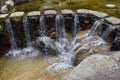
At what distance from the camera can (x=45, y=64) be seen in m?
5.94

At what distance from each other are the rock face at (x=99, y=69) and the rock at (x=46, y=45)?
2.81m

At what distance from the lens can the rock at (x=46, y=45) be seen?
251 inches

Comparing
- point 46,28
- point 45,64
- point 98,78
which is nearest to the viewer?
point 98,78

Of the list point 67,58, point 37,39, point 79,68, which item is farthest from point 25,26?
point 79,68

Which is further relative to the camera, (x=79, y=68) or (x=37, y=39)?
(x=37, y=39)

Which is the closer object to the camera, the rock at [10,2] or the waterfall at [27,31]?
the waterfall at [27,31]

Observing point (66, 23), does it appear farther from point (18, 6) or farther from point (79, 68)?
point (79, 68)

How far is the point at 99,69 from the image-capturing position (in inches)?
133

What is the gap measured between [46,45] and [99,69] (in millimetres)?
3195

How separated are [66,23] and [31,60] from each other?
1656 millimetres

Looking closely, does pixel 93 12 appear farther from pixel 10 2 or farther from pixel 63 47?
pixel 10 2

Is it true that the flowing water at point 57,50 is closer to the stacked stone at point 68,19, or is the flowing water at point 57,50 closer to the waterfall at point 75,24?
the waterfall at point 75,24

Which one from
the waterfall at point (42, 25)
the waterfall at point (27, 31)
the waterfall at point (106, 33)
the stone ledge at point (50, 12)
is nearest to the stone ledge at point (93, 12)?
the waterfall at point (106, 33)

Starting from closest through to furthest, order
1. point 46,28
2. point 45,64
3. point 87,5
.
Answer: point 45,64, point 46,28, point 87,5
